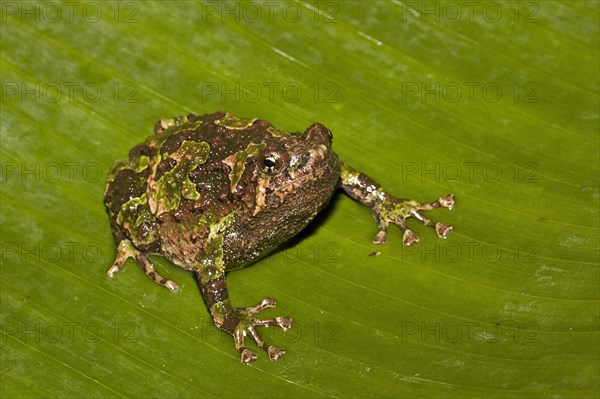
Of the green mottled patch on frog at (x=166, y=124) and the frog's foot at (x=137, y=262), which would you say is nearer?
the frog's foot at (x=137, y=262)

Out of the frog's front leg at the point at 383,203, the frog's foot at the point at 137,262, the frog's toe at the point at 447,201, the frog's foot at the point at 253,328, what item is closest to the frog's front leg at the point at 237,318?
the frog's foot at the point at 253,328

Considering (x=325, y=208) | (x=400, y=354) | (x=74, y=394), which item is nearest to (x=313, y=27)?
(x=325, y=208)

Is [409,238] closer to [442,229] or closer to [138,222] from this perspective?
[442,229]

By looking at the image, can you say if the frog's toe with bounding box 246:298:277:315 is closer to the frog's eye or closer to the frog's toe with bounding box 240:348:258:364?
the frog's toe with bounding box 240:348:258:364

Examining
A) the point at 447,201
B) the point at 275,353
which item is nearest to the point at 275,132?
the point at 447,201

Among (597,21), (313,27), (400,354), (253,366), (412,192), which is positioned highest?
(597,21)

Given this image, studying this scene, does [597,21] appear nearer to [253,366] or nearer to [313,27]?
[313,27]

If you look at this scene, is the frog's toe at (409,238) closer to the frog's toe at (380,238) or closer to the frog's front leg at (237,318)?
the frog's toe at (380,238)
